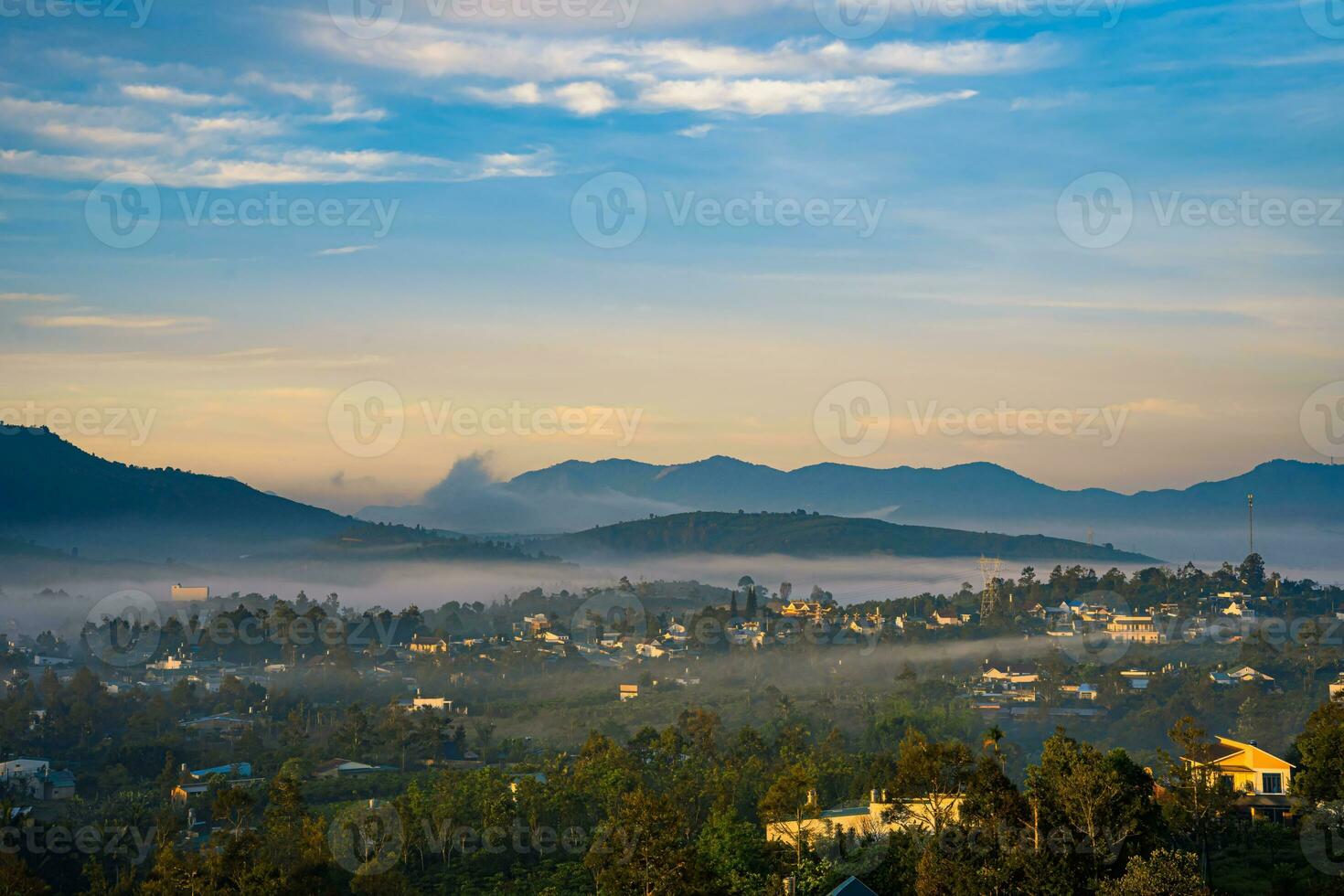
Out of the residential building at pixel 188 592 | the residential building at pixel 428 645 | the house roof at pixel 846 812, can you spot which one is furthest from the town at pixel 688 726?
the residential building at pixel 188 592

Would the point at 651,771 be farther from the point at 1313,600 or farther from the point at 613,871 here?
the point at 1313,600

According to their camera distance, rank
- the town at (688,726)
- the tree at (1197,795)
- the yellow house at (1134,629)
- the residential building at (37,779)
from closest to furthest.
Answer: the town at (688,726), the tree at (1197,795), the residential building at (37,779), the yellow house at (1134,629)

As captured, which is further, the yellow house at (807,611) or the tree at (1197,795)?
the yellow house at (807,611)

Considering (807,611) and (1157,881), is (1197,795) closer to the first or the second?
(1157,881)

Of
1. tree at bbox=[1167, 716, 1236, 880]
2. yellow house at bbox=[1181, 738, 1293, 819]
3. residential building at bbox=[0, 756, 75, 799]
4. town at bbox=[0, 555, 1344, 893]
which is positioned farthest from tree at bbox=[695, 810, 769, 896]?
residential building at bbox=[0, 756, 75, 799]

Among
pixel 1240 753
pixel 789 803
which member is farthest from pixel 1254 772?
pixel 789 803

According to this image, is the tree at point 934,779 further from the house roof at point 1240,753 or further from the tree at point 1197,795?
the house roof at point 1240,753

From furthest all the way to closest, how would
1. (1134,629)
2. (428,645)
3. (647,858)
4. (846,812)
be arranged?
(428,645), (1134,629), (846,812), (647,858)
